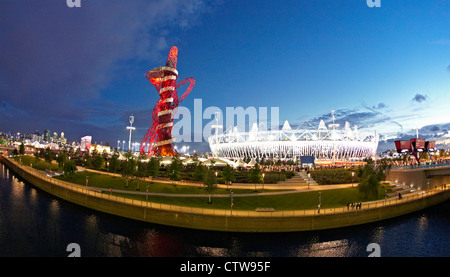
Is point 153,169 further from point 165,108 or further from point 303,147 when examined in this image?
point 303,147

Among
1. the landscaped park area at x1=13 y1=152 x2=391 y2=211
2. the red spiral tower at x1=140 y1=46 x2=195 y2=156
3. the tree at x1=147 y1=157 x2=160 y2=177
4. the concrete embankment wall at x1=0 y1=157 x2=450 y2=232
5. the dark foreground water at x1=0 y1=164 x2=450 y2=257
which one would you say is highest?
the red spiral tower at x1=140 y1=46 x2=195 y2=156

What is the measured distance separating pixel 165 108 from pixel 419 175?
5988 centimetres

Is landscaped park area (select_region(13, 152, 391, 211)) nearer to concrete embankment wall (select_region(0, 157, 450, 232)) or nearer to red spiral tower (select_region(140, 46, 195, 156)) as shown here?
concrete embankment wall (select_region(0, 157, 450, 232))

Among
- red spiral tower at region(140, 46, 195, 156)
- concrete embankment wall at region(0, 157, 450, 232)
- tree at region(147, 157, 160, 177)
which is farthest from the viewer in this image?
red spiral tower at region(140, 46, 195, 156)

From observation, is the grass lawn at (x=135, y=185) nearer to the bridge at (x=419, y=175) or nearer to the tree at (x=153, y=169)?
the tree at (x=153, y=169)

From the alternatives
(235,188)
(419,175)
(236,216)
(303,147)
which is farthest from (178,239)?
(303,147)

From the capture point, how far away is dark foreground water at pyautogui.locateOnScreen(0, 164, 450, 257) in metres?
21.6

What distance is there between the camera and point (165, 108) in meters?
73.9

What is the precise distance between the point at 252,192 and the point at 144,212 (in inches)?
618

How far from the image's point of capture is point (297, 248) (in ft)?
75.2

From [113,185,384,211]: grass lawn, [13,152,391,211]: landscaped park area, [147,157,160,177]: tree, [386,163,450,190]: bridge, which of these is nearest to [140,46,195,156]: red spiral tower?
[13,152,391,211]: landscaped park area

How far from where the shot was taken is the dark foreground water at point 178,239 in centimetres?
2161

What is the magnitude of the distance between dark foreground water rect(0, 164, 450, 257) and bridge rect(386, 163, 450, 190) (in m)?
17.7
